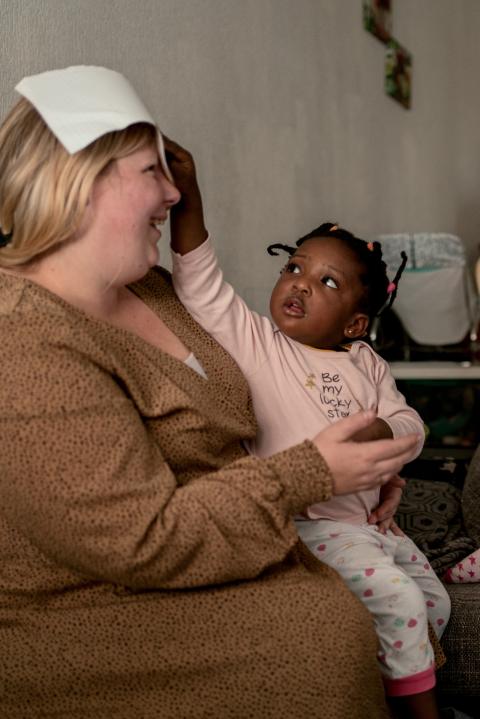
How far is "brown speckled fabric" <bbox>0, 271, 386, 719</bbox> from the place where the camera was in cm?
108

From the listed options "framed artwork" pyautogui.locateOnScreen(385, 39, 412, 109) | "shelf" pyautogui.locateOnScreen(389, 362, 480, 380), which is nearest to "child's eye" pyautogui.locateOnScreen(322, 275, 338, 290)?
"shelf" pyautogui.locateOnScreen(389, 362, 480, 380)

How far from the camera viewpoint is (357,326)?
1.85 m

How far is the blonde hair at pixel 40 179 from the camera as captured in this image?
1.18 m

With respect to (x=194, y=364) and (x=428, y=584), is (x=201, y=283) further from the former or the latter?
(x=428, y=584)

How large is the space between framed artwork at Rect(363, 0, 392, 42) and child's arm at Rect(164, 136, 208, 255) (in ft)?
7.21

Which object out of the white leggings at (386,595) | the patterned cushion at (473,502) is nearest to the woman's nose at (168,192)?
the white leggings at (386,595)

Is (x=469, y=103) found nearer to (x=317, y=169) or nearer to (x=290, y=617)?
(x=317, y=169)

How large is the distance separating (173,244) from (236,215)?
95cm

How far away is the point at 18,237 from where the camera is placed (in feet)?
4.01

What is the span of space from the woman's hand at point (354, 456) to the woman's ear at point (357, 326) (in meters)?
0.60

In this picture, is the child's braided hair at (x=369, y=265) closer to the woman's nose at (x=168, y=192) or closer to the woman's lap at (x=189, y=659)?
the woman's nose at (x=168, y=192)

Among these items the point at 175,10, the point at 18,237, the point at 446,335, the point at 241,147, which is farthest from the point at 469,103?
the point at 18,237

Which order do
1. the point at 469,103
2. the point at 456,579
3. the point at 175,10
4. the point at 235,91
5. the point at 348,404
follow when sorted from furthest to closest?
1. the point at 469,103
2. the point at 235,91
3. the point at 175,10
4. the point at 456,579
5. the point at 348,404

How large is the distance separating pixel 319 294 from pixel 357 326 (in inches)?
5.6
